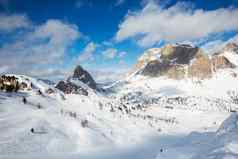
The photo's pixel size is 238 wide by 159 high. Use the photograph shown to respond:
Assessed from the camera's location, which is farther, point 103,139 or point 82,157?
point 103,139

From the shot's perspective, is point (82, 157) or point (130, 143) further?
point (130, 143)

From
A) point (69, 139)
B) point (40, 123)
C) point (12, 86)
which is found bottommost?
point (69, 139)

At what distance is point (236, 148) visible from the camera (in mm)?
19609

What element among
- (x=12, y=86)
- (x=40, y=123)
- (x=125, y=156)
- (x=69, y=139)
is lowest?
(x=125, y=156)

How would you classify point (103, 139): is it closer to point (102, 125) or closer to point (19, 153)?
point (102, 125)

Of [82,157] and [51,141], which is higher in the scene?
[51,141]

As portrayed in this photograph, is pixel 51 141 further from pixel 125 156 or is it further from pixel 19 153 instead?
pixel 125 156

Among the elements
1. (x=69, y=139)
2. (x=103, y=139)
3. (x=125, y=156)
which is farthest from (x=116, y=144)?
(x=69, y=139)

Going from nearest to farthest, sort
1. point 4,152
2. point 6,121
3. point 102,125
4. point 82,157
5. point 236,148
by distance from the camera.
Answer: point 236,148
point 4,152
point 82,157
point 6,121
point 102,125

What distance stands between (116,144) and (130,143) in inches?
427

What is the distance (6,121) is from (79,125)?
30427 mm

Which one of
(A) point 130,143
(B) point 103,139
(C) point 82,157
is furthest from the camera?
(A) point 130,143

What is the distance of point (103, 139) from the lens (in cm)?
9656

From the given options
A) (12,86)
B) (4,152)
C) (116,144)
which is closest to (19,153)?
→ (4,152)
